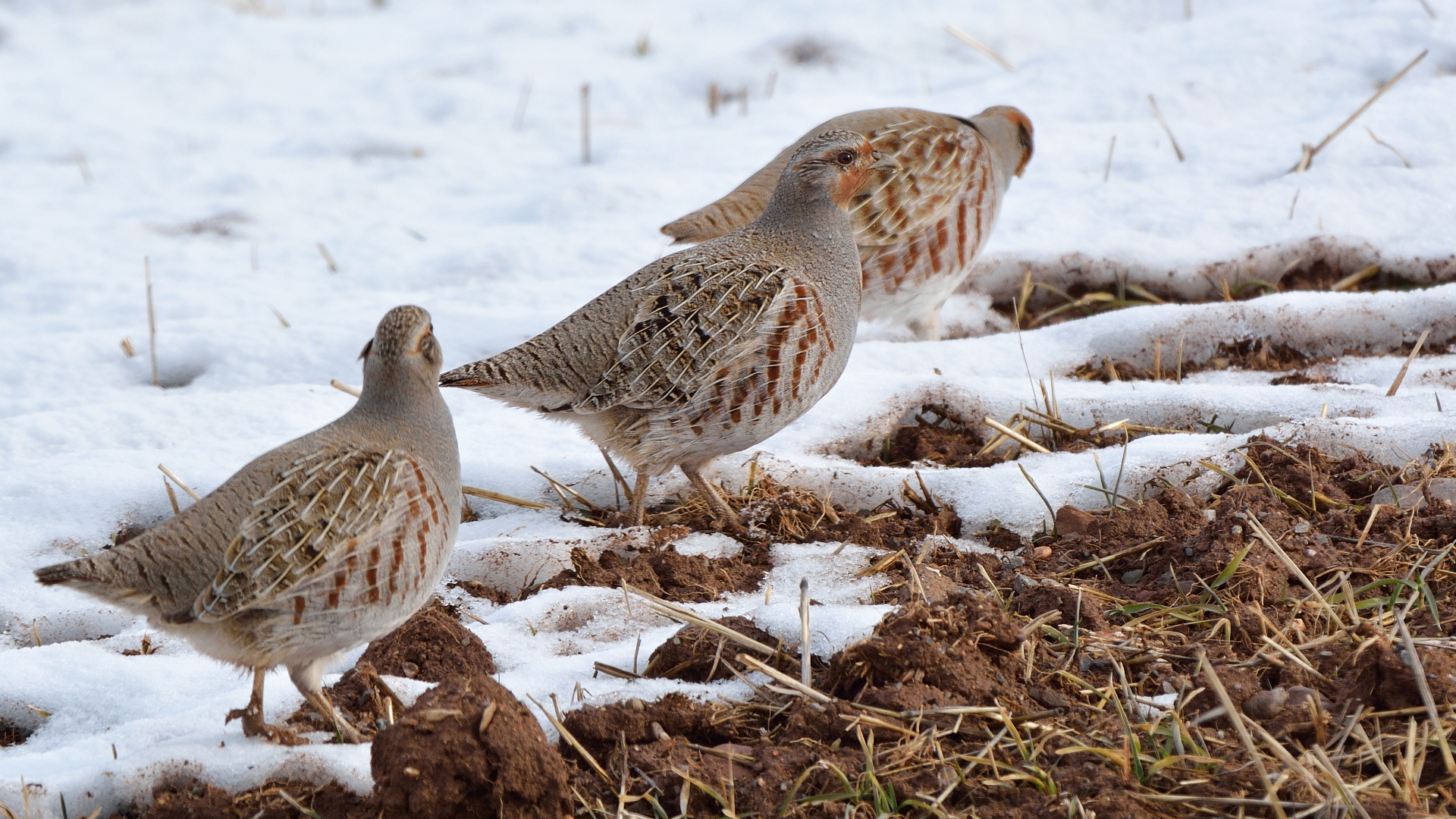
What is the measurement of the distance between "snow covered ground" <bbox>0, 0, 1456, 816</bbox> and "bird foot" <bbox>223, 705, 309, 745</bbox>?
A: 6 cm

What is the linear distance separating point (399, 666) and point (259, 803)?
21.7 inches

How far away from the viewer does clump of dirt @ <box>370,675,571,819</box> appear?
2.06 m

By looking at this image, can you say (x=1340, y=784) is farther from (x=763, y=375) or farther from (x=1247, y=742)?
(x=763, y=375)

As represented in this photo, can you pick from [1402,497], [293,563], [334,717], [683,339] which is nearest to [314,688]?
[334,717]

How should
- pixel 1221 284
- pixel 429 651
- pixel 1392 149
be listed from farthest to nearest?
pixel 1392 149 → pixel 1221 284 → pixel 429 651

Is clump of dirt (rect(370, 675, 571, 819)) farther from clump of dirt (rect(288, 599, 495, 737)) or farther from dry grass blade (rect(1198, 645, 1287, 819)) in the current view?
dry grass blade (rect(1198, 645, 1287, 819))

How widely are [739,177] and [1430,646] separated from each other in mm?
4490

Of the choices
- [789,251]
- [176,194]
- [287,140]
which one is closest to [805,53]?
[287,140]

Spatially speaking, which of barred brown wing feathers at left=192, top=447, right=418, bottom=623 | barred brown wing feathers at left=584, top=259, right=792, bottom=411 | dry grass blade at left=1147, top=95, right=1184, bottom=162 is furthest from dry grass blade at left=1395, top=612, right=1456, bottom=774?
dry grass blade at left=1147, top=95, right=1184, bottom=162

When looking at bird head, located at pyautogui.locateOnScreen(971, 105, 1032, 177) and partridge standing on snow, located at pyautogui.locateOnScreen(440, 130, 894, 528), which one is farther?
bird head, located at pyautogui.locateOnScreen(971, 105, 1032, 177)

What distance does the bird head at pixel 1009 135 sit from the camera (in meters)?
5.35

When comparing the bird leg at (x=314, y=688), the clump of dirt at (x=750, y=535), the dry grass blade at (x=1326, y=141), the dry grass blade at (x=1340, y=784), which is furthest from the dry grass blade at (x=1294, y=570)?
the dry grass blade at (x=1326, y=141)

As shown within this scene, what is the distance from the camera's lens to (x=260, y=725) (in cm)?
240

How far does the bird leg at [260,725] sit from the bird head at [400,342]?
69 cm
